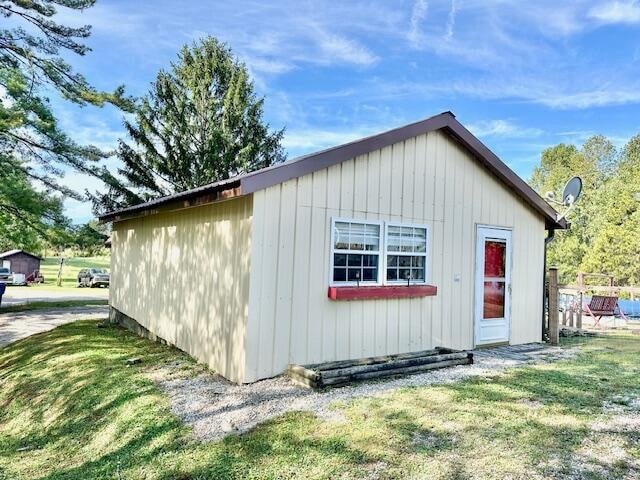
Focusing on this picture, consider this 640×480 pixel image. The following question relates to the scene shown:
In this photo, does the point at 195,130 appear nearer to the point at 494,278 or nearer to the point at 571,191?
the point at 571,191

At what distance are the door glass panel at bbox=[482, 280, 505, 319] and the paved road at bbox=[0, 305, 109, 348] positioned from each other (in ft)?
32.9

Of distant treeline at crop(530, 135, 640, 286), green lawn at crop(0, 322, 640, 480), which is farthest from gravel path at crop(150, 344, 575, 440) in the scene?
distant treeline at crop(530, 135, 640, 286)

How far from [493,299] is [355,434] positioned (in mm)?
5054

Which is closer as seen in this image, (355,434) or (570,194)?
(355,434)

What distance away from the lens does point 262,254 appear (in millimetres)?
5414

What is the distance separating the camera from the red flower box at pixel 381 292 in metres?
5.89

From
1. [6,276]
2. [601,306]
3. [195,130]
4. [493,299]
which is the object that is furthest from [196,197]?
[6,276]

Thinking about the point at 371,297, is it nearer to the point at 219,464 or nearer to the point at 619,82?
the point at 219,464

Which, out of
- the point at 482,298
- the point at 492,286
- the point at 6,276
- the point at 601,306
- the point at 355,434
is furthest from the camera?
the point at 6,276

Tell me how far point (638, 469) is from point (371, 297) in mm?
3485

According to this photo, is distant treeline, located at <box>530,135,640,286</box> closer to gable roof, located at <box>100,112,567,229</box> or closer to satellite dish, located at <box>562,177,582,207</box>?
satellite dish, located at <box>562,177,582,207</box>

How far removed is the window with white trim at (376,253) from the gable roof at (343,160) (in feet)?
2.96

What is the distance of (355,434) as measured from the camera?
377 centimetres

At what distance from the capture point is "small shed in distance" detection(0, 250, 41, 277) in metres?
37.3
